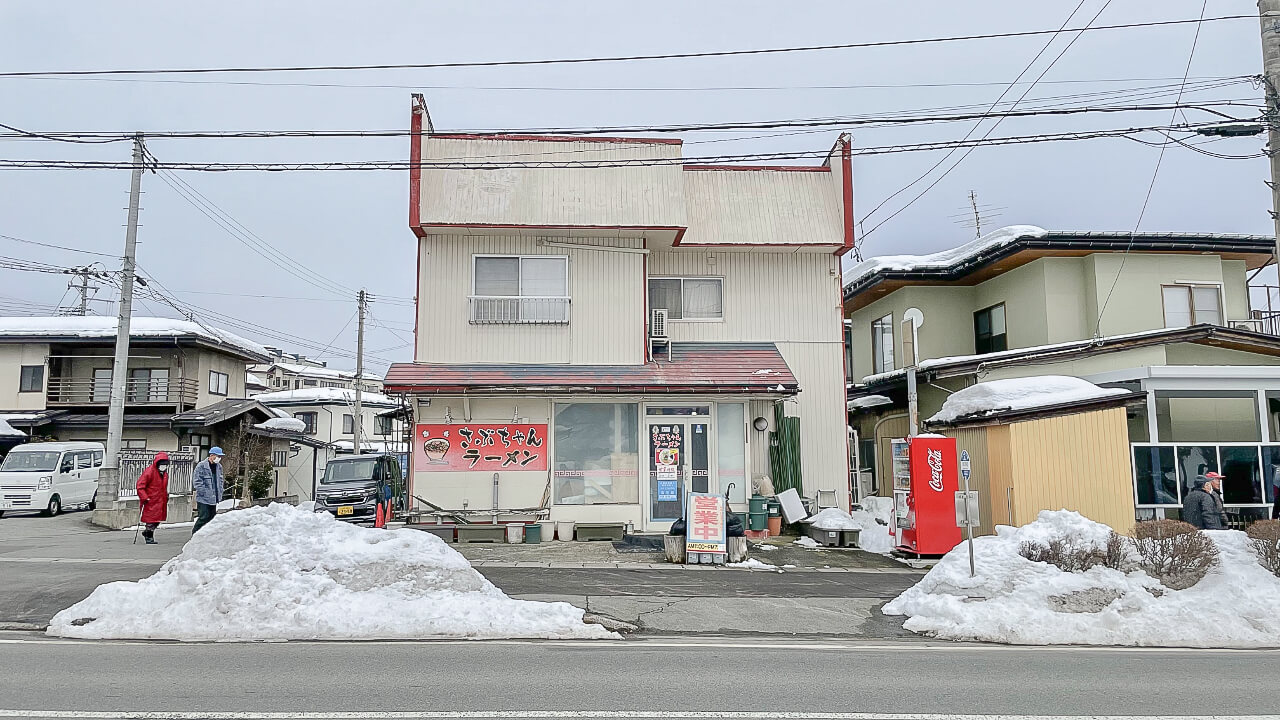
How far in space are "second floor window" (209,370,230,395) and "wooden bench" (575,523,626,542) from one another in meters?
26.8

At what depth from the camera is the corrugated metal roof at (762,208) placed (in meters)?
19.8

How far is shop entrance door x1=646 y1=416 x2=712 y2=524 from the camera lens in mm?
17750

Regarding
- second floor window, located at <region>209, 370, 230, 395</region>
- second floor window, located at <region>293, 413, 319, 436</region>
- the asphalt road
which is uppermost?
second floor window, located at <region>209, 370, 230, 395</region>

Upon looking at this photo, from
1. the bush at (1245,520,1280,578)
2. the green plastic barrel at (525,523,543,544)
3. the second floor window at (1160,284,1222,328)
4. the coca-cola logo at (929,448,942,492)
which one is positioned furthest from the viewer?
the second floor window at (1160,284,1222,328)

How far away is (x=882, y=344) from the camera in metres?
26.7

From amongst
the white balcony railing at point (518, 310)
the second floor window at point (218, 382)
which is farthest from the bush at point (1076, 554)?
the second floor window at point (218, 382)

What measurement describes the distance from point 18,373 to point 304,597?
33514 mm

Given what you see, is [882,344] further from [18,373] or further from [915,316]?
[18,373]

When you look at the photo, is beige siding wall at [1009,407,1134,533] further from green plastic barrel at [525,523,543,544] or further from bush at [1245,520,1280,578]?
green plastic barrel at [525,523,543,544]

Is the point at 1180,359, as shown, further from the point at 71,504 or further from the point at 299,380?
the point at 299,380

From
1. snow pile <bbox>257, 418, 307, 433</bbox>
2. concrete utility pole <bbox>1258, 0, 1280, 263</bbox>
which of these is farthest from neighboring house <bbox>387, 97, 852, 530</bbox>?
snow pile <bbox>257, 418, 307, 433</bbox>

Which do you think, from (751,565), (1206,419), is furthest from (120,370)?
(1206,419)

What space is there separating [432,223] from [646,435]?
19.8ft

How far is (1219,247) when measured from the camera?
21.7m
